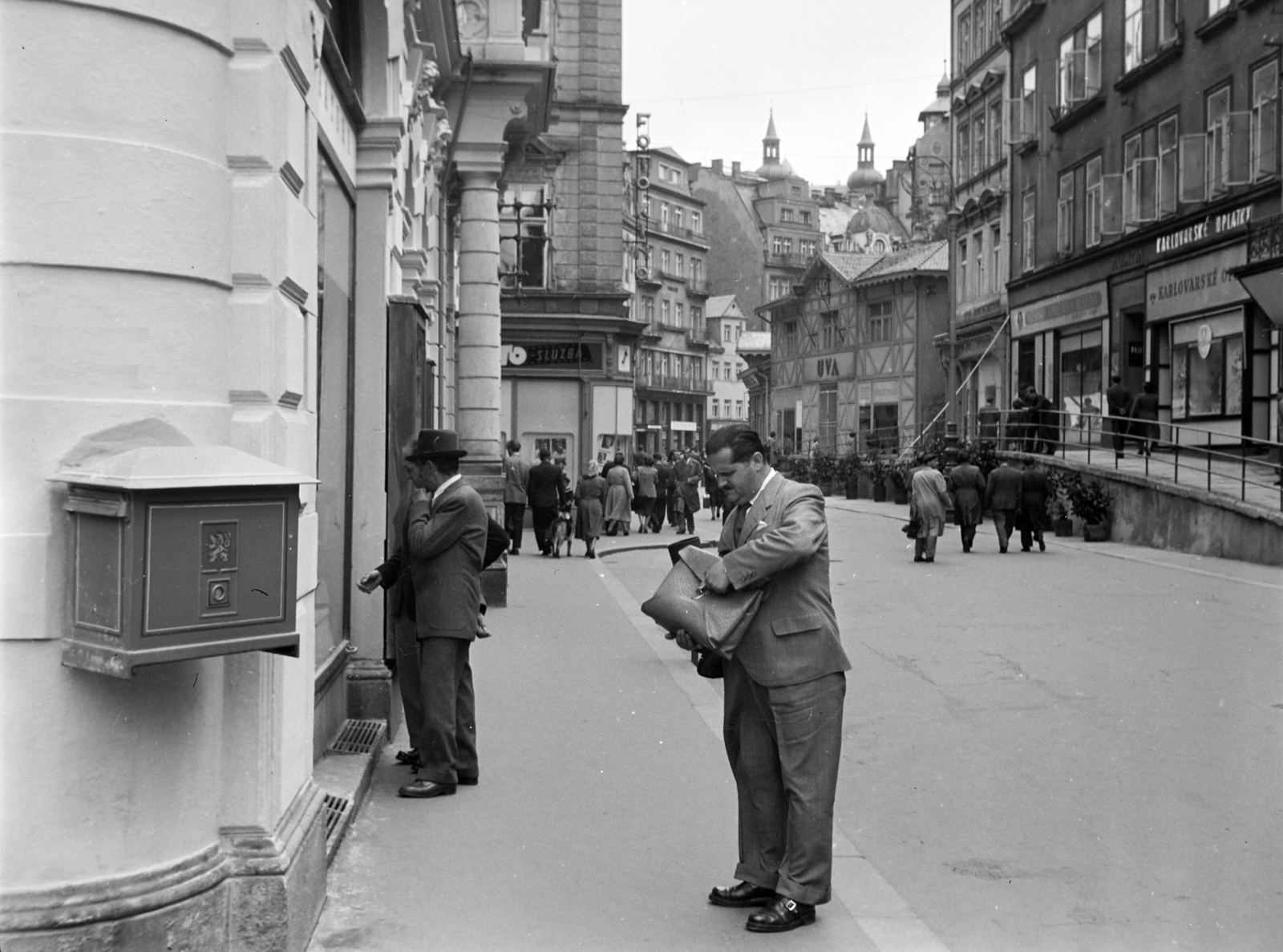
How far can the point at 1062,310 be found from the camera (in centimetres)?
3650

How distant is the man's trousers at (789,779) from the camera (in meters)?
5.21

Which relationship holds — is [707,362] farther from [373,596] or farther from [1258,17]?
[373,596]

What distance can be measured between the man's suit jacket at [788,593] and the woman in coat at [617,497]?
74.4 ft

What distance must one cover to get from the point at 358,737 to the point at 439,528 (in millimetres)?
1517

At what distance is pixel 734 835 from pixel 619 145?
3485 centimetres

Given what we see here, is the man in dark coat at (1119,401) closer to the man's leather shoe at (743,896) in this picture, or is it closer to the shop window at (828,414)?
the man's leather shoe at (743,896)

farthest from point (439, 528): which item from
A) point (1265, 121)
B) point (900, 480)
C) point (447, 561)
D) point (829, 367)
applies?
point (829, 367)

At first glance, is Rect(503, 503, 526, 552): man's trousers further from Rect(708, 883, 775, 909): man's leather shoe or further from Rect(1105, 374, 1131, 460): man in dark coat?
Rect(708, 883, 775, 909): man's leather shoe

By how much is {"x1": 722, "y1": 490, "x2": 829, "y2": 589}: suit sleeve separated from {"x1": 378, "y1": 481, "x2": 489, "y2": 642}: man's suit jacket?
6.85 feet

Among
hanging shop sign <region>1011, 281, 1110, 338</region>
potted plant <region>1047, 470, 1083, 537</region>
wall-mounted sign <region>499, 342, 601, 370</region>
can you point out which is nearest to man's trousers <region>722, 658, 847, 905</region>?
potted plant <region>1047, 470, 1083, 537</region>

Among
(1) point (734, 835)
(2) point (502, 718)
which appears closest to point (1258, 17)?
(2) point (502, 718)

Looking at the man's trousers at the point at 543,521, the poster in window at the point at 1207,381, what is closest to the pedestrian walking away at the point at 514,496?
the man's trousers at the point at 543,521

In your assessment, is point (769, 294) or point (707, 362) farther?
point (769, 294)

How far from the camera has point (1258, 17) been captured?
2581 centimetres
